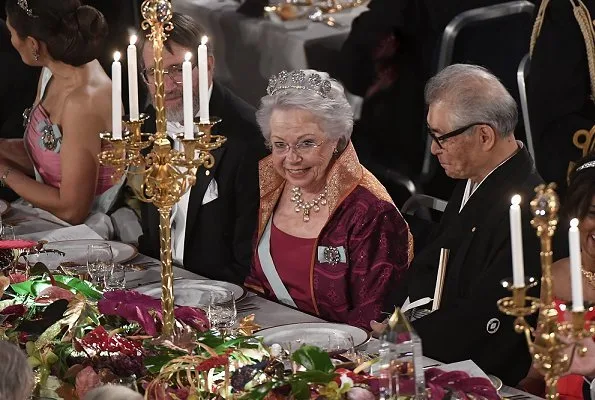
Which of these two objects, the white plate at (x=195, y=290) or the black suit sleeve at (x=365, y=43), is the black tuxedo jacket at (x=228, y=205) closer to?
the white plate at (x=195, y=290)

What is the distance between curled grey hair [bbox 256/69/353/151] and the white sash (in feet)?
1.48

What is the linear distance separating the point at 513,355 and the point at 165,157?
1.63 meters

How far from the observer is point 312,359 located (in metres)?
3.30

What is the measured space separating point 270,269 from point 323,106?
2.20 ft

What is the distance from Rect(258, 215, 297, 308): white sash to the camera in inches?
201

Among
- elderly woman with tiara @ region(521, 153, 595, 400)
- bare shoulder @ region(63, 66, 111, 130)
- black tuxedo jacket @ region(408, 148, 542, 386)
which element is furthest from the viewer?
bare shoulder @ region(63, 66, 111, 130)

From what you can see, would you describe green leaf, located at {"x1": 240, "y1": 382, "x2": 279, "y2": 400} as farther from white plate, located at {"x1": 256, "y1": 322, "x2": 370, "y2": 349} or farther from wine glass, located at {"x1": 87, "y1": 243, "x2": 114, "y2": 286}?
wine glass, located at {"x1": 87, "y1": 243, "x2": 114, "y2": 286}

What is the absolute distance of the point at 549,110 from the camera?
17.7ft

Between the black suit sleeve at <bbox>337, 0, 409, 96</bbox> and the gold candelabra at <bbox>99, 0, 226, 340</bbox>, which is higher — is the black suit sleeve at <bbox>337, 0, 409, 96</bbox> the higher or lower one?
the higher one

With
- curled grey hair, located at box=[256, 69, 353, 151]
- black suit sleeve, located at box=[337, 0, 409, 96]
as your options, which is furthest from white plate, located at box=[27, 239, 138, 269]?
black suit sleeve, located at box=[337, 0, 409, 96]

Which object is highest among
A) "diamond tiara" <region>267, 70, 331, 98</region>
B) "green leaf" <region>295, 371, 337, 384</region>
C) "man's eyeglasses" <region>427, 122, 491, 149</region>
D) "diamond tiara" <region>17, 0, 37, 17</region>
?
"diamond tiara" <region>17, 0, 37, 17</region>

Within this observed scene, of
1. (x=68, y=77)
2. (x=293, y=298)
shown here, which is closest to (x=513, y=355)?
(x=293, y=298)

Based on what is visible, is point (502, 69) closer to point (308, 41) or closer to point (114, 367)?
point (308, 41)

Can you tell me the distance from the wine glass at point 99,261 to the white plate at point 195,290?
16 centimetres
